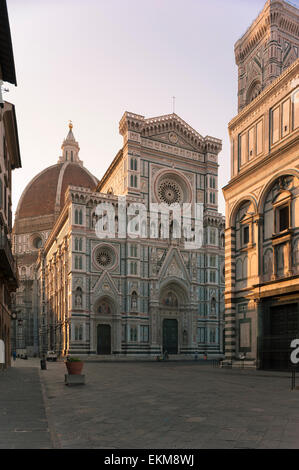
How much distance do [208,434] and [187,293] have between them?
5463cm

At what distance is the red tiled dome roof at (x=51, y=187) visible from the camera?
347 ft

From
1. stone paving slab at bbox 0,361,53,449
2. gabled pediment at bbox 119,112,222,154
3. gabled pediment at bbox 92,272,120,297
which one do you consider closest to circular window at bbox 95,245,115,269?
gabled pediment at bbox 92,272,120,297

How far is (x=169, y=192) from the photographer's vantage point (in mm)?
66375

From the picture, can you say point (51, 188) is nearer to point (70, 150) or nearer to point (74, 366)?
point (70, 150)

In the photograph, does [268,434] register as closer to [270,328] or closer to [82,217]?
[270,328]

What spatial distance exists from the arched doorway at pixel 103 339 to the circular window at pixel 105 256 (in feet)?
24.9

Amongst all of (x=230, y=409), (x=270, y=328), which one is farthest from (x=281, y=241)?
(x=230, y=409)

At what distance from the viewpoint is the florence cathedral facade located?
57344mm

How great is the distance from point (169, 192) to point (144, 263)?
38.3 feet

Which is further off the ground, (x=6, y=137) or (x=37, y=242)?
(x=6, y=137)

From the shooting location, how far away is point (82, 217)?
58.1 meters

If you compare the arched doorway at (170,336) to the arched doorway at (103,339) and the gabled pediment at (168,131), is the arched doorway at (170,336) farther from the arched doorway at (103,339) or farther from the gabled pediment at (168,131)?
the gabled pediment at (168,131)

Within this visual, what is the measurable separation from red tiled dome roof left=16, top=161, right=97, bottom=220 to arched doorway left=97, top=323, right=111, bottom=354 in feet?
165

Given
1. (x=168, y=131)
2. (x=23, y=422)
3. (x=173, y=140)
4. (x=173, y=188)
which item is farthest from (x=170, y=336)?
(x=23, y=422)
